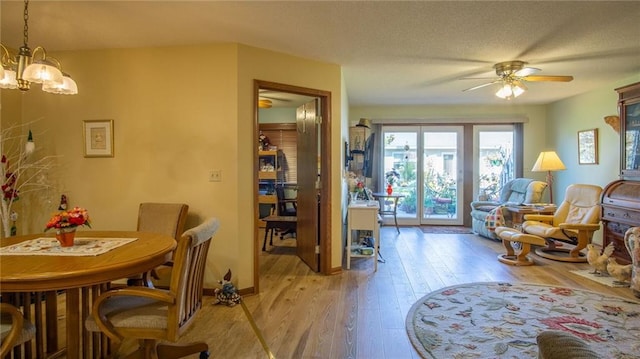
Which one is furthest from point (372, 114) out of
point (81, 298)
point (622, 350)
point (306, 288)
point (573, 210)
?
point (81, 298)

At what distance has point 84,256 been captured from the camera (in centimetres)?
185

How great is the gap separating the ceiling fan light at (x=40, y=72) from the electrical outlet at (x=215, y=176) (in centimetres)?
142

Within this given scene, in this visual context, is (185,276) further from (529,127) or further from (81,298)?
(529,127)

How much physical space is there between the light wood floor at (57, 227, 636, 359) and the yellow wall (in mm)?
522

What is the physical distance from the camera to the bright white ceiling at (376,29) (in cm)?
245

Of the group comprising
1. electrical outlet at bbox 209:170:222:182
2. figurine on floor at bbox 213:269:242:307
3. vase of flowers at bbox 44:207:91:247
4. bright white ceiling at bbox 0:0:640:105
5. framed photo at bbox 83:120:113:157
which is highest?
bright white ceiling at bbox 0:0:640:105

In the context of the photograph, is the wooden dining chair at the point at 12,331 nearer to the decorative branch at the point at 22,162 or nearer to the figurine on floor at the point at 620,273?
the decorative branch at the point at 22,162

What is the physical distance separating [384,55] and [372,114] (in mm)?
3273

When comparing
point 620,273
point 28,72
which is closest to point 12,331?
point 28,72

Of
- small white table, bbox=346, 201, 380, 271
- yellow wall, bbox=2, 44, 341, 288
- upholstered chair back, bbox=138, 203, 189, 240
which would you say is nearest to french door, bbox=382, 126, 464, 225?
small white table, bbox=346, 201, 380, 271

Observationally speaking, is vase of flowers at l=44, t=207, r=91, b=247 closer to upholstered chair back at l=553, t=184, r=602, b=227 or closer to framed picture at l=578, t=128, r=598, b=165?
upholstered chair back at l=553, t=184, r=602, b=227

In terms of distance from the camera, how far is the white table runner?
1893mm

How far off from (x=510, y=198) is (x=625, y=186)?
2.07m

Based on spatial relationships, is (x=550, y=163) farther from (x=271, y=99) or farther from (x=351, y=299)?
(x=271, y=99)
